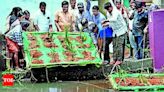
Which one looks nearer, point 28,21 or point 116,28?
point 28,21

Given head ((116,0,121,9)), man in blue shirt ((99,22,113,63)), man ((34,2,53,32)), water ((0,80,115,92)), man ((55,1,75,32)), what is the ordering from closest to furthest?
water ((0,80,115,92))
man ((34,2,53,32))
man ((55,1,75,32))
man in blue shirt ((99,22,113,63))
head ((116,0,121,9))

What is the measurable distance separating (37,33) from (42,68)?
1200mm

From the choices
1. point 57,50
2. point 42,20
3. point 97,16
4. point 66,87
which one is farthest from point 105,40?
point 66,87

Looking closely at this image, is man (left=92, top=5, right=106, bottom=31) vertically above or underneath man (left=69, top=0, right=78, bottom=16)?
underneath

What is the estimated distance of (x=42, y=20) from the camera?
1384 cm

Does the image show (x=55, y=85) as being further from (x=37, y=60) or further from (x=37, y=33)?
(x=37, y=33)

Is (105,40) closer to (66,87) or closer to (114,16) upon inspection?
(114,16)

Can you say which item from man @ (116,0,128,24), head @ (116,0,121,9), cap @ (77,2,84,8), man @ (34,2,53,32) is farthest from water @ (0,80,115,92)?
head @ (116,0,121,9)

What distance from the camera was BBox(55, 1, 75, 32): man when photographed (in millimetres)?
14008

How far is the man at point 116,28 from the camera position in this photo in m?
14.5

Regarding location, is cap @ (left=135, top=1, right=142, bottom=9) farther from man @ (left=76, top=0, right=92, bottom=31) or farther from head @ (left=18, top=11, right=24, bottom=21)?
head @ (left=18, top=11, right=24, bottom=21)

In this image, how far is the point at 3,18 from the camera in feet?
44.0

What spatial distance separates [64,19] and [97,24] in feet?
3.70

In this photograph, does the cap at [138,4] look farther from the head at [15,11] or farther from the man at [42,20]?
the head at [15,11]
